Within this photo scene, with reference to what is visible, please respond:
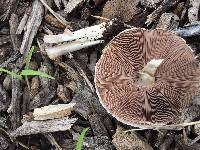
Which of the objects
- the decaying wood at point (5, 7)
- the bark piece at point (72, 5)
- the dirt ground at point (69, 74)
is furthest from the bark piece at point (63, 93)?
the decaying wood at point (5, 7)

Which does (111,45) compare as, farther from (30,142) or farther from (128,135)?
(30,142)

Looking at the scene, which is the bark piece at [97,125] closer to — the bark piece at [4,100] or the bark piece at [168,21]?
the bark piece at [4,100]

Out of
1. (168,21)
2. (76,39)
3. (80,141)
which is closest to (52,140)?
(80,141)

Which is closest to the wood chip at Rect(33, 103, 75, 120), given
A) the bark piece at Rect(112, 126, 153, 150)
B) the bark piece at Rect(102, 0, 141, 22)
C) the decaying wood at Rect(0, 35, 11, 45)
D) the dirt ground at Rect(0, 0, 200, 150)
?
the dirt ground at Rect(0, 0, 200, 150)

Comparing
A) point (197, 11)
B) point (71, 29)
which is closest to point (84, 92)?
point (71, 29)

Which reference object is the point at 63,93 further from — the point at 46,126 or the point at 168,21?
the point at 168,21

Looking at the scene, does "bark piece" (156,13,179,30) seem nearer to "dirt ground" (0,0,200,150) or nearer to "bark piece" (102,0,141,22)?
"dirt ground" (0,0,200,150)
